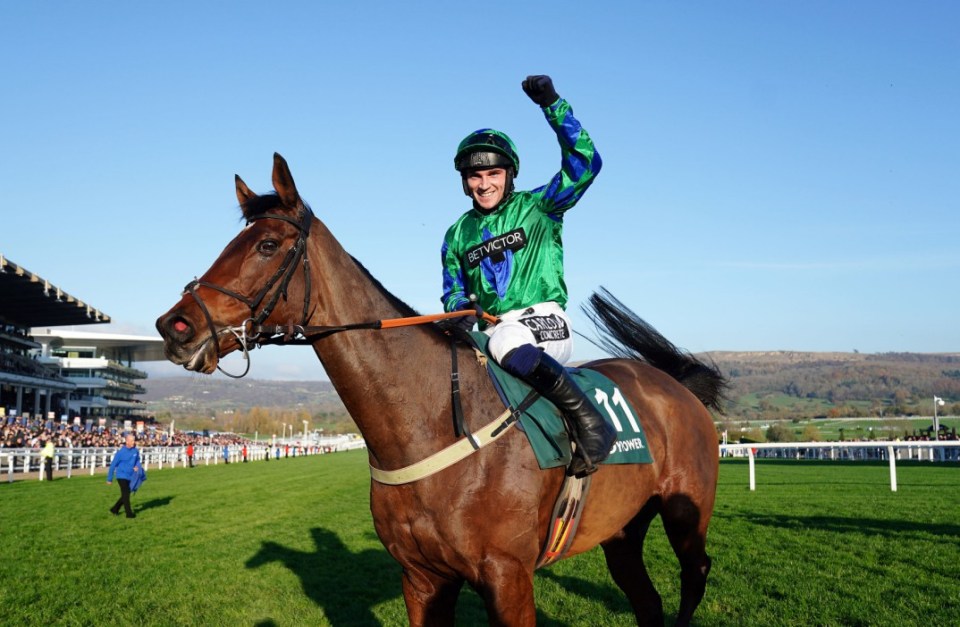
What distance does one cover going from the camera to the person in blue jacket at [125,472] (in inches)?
582

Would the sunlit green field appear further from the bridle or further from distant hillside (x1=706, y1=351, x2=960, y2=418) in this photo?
distant hillside (x1=706, y1=351, x2=960, y2=418)

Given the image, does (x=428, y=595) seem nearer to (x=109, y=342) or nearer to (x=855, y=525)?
(x=855, y=525)

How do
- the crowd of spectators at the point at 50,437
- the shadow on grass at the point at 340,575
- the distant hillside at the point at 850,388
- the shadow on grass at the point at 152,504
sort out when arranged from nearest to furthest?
the shadow on grass at the point at 340,575, the shadow on grass at the point at 152,504, the crowd of spectators at the point at 50,437, the distant hillside at the point at 850,388

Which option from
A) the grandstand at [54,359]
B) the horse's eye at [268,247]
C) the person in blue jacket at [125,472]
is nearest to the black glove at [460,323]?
the horse's eye at [268,247]

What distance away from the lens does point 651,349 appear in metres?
5.82

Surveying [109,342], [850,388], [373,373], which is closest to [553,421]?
[373,373]

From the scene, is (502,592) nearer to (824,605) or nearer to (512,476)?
(512,476)

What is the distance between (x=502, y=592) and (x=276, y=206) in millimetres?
1896

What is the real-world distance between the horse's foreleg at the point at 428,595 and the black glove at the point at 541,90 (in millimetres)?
2214

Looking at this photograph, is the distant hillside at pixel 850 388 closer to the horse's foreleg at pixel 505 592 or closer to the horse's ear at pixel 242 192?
the horse's foreleg at pixel 505 592

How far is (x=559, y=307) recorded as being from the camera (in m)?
3.78

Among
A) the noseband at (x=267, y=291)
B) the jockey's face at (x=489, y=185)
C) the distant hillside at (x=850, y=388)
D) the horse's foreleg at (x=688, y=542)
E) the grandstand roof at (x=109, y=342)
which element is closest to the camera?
the noseband at (x=267, y=291)

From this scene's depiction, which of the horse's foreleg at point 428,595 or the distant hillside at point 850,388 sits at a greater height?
the horse's foreleg at point 428,595

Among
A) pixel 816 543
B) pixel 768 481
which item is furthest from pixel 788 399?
pixel 816 543
